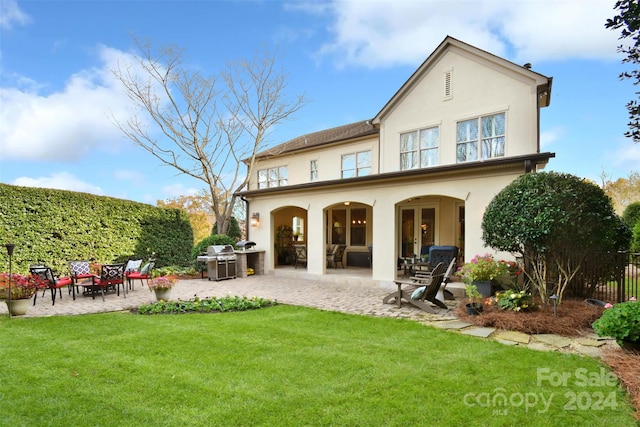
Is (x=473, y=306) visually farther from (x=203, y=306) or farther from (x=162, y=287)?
(x=162, y=287)

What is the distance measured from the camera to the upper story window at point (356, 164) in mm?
15172

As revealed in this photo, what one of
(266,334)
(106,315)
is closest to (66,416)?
(266,334)

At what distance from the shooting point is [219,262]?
41.6 ft

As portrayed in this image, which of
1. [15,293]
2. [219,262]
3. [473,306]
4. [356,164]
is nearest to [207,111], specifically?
[356,164]

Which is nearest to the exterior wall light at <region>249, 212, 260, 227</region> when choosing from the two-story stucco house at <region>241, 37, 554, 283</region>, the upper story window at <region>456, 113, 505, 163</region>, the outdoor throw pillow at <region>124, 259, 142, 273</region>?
the two-story stucco house at <region>241, 37, 554, 283</region>

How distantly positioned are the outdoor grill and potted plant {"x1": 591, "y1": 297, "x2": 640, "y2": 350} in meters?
11.3

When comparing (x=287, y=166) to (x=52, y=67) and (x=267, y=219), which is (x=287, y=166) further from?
(x=52, y=67)

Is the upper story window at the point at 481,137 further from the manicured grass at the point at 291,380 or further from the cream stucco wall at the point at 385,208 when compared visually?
the manicured grass at the point at 291,380

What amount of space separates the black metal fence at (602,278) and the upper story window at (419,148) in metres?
5.79

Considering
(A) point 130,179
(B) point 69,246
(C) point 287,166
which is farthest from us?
(C) point 287,166

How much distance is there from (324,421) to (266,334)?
2.85 metres

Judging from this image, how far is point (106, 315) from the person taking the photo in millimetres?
7152

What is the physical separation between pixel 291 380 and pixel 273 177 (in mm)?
16088

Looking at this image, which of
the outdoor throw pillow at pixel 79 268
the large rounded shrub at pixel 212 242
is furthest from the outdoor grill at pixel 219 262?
the outdoor throw pillow at pixel 79 268
